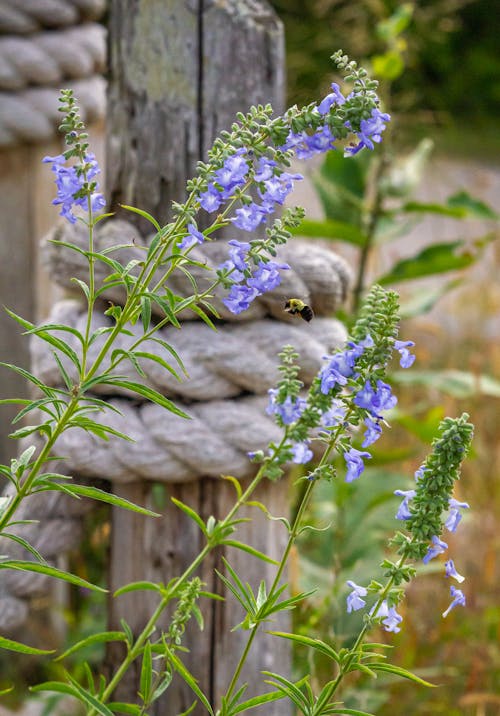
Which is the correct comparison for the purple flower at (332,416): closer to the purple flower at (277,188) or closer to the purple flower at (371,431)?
the purple flower at (371,431)

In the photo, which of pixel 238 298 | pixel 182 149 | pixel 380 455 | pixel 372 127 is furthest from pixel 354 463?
pixel 380 455

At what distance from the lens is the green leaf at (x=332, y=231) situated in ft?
6.46

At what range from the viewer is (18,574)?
1420 mm

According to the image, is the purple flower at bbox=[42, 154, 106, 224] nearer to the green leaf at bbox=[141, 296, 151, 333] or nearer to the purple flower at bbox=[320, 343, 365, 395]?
the green leaf at bbox=[141, 296, 151, 333]

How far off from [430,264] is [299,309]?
0.92 metres

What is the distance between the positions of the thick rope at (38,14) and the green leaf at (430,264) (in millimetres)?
753

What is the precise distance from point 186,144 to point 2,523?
576 mm

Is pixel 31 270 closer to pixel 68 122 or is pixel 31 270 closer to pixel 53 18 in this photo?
pixel 53 18

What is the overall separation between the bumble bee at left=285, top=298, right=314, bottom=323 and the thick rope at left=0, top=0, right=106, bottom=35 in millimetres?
971

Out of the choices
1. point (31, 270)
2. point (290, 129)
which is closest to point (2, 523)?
point (290, 129)

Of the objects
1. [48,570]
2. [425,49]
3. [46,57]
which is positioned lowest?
[48,570]

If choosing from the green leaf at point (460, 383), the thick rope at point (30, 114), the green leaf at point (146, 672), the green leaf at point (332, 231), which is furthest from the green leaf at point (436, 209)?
the green leaf at point (146, 672)

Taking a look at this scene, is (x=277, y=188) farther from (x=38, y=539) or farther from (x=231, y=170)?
(x=38, y=539)

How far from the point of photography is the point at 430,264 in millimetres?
2023
